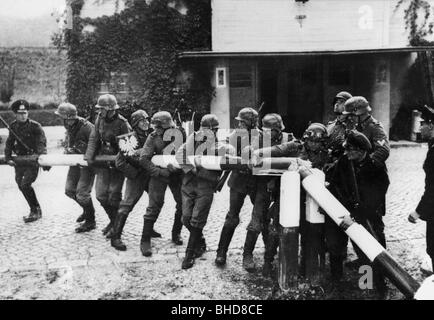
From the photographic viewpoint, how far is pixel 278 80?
1625cm

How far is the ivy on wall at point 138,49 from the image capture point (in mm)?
14664

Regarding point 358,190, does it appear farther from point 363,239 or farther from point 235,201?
point 235,201

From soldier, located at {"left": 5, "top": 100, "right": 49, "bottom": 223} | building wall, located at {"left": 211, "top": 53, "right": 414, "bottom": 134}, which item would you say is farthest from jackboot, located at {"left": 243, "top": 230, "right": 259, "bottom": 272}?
building wall, located at {"left": 211, "top": 53, "right": 414, "bottom": 134}

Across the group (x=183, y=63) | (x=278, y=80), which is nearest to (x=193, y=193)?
(x=183, y=63)

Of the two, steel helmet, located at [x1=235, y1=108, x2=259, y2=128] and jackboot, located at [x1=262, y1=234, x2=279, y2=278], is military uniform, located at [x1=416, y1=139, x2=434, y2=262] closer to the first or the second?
jackboot, located at [x1=262, y1=234, x2=279, y2=278]

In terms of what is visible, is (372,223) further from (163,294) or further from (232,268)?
(163,294)

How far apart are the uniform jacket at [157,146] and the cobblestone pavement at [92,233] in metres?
1.13

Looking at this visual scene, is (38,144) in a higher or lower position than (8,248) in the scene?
higher

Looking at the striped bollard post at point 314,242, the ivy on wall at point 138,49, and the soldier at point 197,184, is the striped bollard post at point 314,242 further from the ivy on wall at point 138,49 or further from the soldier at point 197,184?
the ivy on wall at point 138,49

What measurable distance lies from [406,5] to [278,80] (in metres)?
5.53

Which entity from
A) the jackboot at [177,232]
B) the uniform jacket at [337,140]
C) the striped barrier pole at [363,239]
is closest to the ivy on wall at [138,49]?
the jackboot at [177,232]

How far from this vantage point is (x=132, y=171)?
589cm
